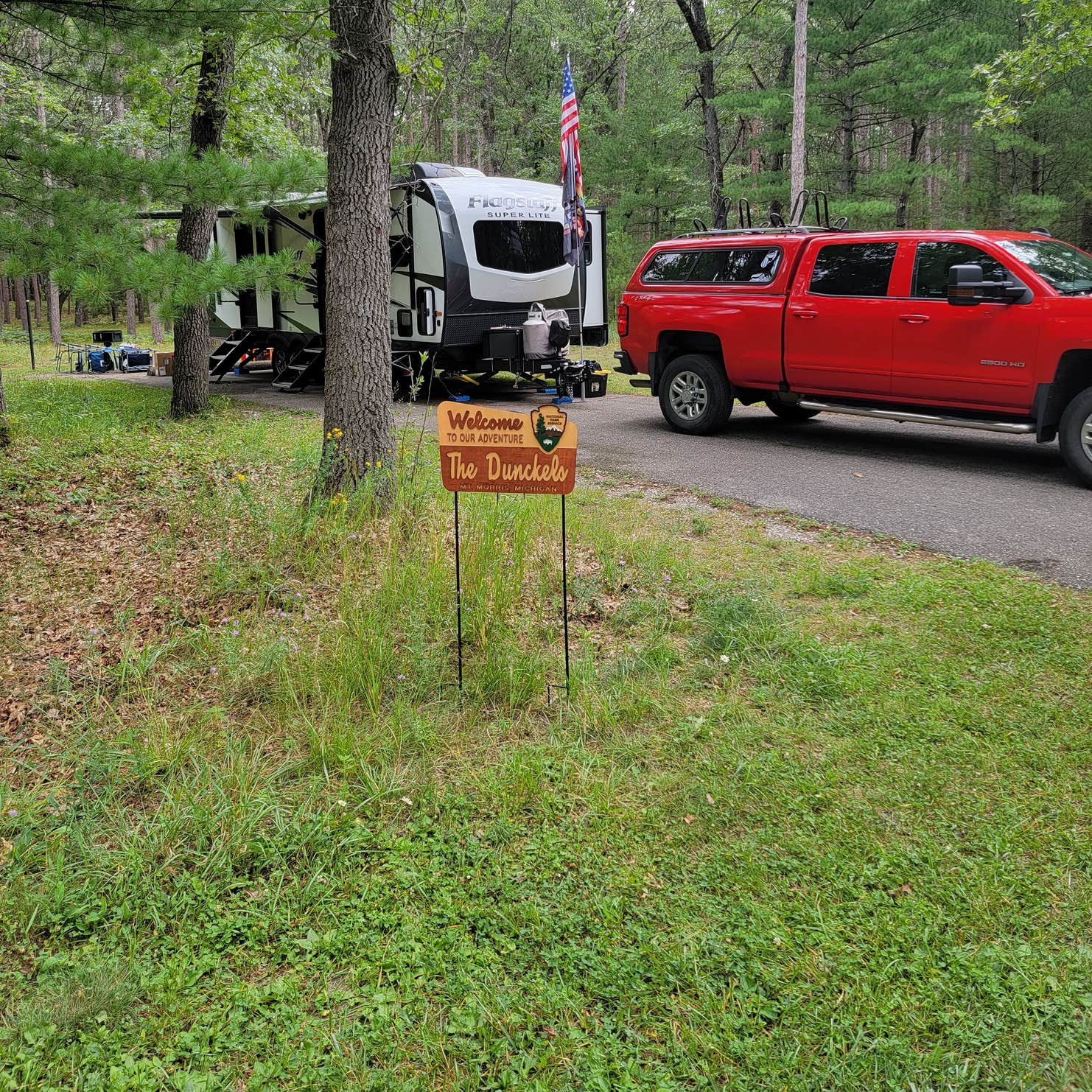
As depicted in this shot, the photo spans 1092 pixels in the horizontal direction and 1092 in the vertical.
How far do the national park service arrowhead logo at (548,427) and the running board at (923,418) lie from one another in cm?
543

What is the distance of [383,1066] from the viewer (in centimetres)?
224

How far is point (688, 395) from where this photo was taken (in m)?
10.6

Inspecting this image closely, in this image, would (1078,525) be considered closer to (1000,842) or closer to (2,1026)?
(1000,842)

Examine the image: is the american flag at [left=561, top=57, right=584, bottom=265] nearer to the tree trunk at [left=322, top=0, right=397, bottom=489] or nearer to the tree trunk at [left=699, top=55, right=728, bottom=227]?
the tree trunk at [left=322, top=0, right=397, bottom=489]

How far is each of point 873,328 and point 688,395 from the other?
7.83ft

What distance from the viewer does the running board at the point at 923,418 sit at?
8.02m

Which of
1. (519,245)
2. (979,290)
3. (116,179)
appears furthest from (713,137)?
(116,179)

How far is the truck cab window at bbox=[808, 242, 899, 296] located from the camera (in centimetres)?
866

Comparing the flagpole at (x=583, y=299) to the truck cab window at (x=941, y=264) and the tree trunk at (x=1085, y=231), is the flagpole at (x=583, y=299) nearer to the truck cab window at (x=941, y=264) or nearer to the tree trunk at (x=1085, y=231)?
the truck cab window at (x=941, y=264)

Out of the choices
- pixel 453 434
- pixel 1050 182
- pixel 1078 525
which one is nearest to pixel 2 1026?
pixel 453 434

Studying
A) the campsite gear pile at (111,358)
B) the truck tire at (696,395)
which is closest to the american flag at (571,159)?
the truck tire at (696,395)

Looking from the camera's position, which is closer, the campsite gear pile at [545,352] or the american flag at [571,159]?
the american flag at [571,159]

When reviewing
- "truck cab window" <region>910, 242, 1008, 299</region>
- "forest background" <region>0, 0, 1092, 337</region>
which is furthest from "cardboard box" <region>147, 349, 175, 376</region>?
"truck cab window" <region>910, 242, 1008, 299</region>

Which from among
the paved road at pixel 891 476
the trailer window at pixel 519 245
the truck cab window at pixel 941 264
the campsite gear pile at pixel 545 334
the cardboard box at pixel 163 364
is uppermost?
the trailer window at pixel 519 245
